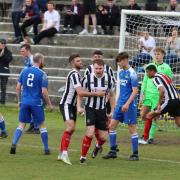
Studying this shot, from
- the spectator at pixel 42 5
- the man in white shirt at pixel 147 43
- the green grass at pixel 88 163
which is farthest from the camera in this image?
the spectator at pixel 42 5

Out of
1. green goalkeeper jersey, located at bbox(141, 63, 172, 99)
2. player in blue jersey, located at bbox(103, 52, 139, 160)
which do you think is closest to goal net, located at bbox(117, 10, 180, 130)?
green goalkeeper jersey, located at bbox(141, 63, 172, 99)

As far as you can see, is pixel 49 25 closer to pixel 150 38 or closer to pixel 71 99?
pixel 150 38

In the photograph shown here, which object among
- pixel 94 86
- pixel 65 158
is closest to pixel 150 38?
pixel 94 86

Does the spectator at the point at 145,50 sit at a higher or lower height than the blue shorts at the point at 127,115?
higher

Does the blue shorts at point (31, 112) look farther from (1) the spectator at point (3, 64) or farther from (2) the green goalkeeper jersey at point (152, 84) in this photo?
(1) the spectator at point (3, 64)

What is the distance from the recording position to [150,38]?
2227cm

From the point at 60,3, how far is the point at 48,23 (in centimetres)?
317

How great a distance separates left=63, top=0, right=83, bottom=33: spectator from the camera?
90.3ft

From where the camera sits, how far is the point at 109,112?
1619cm

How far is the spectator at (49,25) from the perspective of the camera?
89.0 feet

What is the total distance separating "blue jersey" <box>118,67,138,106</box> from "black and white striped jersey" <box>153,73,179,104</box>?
1599mm

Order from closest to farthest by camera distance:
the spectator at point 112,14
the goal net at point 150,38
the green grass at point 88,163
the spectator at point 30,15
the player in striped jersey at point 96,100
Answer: the green grass at point 88,163 → the player in striped jersey at point 96,100 → the goal net at point 150,38 → the spectator at point 112,14 → the spectator at point 30,15

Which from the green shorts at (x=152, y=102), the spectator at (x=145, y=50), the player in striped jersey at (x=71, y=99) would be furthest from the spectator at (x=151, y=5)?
the player in striped jersey at (x=71, y=99)

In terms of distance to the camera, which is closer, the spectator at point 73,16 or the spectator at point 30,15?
the spectator at point 73,16
